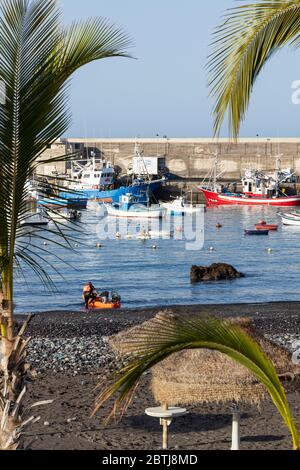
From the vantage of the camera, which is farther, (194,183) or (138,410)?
(194,183)

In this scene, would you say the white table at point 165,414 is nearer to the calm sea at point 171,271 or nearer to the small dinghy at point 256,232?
the calm sea at point 171,271

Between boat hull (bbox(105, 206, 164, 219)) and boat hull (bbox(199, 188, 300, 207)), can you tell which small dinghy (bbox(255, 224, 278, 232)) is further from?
boat hull (bbox(199, 188, 300, 207))

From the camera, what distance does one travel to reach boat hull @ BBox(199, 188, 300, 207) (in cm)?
8938

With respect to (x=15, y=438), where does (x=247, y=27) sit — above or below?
above

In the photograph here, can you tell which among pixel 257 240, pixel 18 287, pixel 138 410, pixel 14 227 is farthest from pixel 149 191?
pixel 14 227

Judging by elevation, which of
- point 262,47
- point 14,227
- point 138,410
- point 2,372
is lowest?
point 138,410

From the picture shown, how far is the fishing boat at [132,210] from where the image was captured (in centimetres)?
7534

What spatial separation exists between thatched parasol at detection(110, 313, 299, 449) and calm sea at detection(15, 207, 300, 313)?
41.7 ft

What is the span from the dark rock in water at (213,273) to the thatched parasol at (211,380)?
29.9m

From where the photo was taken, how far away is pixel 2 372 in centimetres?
580

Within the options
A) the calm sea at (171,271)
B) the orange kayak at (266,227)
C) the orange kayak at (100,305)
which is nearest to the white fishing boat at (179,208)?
the calm sea at (171,271)

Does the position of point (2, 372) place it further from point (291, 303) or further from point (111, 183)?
point (111, 183)

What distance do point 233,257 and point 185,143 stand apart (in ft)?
174

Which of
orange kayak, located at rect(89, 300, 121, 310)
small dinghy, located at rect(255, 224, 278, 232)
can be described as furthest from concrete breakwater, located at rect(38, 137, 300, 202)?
orange kayak, located at rect(89, 300, 121, 310)
